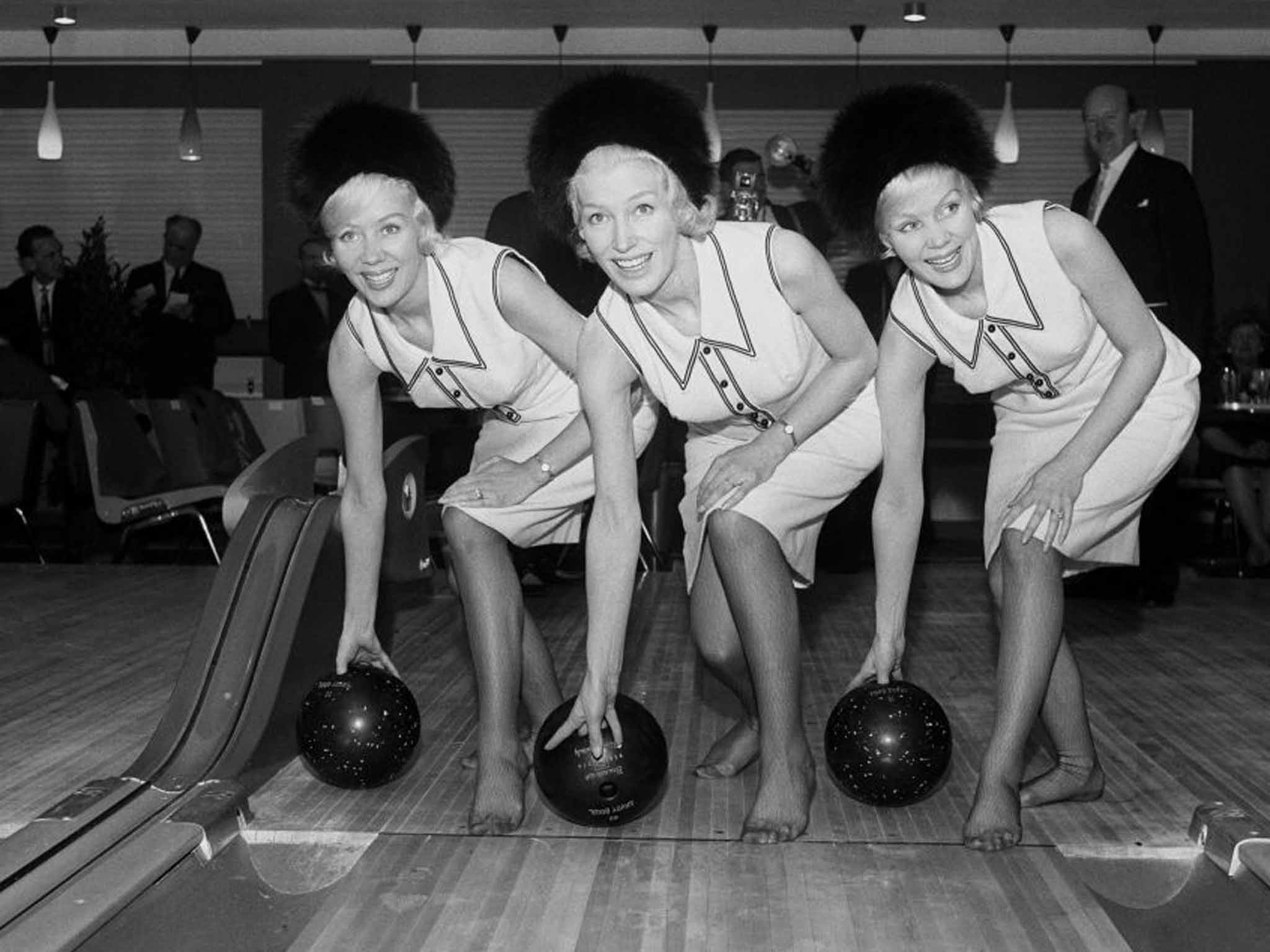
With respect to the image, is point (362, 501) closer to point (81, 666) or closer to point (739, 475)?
point (739, 475)

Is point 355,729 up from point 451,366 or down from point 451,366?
down

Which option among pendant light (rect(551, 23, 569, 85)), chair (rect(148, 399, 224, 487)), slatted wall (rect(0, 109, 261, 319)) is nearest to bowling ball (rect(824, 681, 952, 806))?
chair (rect(148, 399, 224, 487))

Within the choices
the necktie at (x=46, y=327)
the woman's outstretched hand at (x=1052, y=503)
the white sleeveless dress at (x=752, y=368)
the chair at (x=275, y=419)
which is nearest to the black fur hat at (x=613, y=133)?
the white sleeveless dress at (x=752, y=368)

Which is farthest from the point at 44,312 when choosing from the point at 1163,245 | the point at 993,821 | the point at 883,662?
the point at 993,821

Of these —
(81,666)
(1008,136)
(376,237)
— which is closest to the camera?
(376,237)

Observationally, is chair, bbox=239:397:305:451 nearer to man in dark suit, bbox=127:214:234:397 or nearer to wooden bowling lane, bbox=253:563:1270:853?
man in dark suit, bbox=127:214:234:397

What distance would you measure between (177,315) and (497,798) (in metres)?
5.61

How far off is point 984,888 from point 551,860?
602mm

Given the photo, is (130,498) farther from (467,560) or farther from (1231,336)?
(1231,336)

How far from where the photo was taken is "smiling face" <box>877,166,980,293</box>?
2285 millimetres

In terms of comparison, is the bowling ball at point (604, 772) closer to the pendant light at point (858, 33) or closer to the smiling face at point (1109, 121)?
the smiling face at point (1109, 121)

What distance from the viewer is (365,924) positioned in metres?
2.04

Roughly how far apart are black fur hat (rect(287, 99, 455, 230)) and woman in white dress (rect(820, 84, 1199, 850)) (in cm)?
→ 65

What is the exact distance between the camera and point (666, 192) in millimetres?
2309
